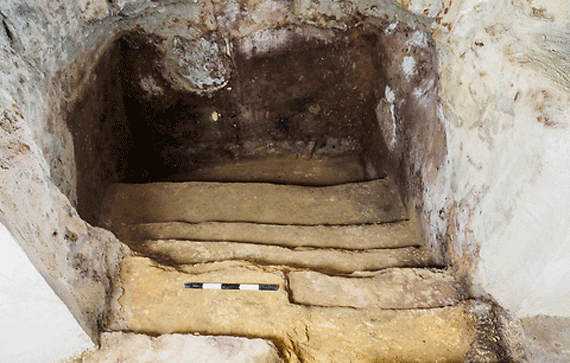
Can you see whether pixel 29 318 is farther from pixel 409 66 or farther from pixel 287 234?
pixel 409 66

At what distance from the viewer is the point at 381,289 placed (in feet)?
5.82

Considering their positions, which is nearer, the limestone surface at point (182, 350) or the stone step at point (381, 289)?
the limestone surface at point (182, 350)

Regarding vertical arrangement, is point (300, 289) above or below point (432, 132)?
below

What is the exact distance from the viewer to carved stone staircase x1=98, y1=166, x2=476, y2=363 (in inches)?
62.4

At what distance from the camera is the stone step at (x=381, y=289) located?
67.8 inches

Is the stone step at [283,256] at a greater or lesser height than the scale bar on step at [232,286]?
lesser

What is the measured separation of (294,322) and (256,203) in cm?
121

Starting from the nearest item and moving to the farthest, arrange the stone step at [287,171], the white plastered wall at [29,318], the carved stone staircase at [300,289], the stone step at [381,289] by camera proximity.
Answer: the white plastered wall at [29,318], the carved stone staircase at [300,289], the stone step at [381,289], the stone step at [287,171]

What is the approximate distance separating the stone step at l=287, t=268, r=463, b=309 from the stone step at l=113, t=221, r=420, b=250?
412 mm

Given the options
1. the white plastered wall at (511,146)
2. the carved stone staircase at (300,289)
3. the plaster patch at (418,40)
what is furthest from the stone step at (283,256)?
the plaster patch at (418,40)

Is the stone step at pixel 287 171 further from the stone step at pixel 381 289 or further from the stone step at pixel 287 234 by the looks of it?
the stone step at pixel 381 289

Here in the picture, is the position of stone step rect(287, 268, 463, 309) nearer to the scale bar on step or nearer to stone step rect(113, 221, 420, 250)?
the scale bar on step

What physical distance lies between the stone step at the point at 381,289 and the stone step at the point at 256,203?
78 centimetres

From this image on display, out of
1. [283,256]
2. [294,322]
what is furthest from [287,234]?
[294,322]
